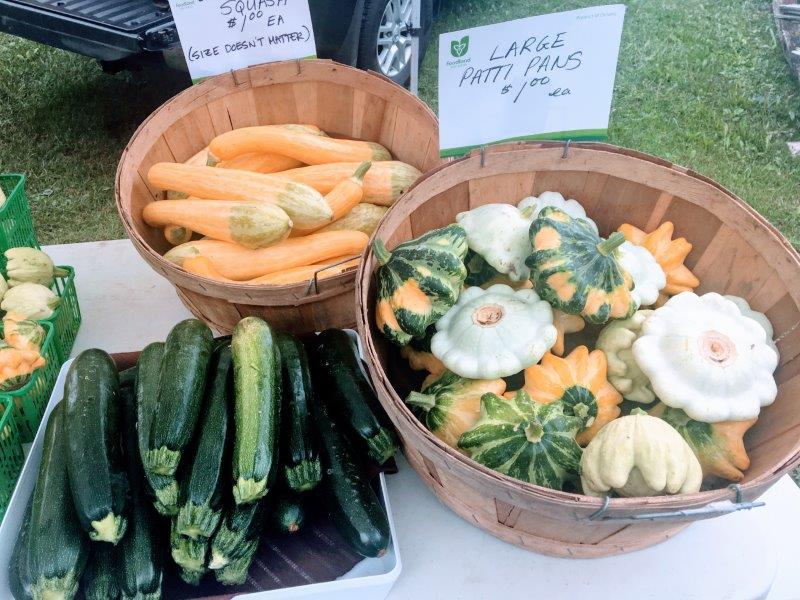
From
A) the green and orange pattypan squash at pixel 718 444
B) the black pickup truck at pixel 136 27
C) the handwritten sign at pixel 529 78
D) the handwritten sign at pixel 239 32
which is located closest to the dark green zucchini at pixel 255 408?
the handwritten sign at pixel 529 78

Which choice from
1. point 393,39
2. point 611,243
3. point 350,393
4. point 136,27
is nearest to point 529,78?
point 611,243

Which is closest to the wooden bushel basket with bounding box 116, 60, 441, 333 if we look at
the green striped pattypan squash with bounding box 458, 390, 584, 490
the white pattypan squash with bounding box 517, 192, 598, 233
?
the white pattypan squash with bounding box 517, 192, 598, 233

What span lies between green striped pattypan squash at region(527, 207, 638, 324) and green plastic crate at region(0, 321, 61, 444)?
3.39 ft

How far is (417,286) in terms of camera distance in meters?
1.13

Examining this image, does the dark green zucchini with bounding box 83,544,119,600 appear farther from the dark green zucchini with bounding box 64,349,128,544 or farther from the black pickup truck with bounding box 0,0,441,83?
the black pickup truck with bounding box 0,0,441,83

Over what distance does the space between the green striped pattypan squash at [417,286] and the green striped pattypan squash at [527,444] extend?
222 mm

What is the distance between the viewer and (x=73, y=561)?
973 millimetres

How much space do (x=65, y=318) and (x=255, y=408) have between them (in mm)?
700

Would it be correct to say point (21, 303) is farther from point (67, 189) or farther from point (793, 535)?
point (67, 189)

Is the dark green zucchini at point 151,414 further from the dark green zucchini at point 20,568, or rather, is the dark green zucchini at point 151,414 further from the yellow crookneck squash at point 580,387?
the yellow crookneck squash at point 580,387

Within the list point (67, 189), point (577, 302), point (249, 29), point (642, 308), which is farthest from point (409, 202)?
point (67, 189)

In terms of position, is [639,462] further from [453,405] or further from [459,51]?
[459,51]

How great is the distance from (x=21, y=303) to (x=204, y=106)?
0.76m

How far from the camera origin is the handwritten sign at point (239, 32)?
5.09 ft
